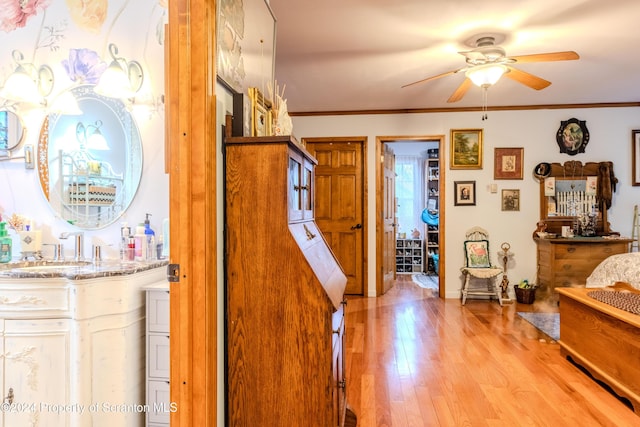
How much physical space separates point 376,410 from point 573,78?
3892mm

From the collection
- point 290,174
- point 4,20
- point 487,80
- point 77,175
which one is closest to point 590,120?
point 487,80

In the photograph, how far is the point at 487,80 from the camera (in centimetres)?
318

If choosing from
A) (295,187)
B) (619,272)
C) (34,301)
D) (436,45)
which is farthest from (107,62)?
(619,272)

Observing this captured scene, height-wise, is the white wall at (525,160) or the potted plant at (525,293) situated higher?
the white wall at (525,160)

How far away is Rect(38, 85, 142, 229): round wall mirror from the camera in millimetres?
2311

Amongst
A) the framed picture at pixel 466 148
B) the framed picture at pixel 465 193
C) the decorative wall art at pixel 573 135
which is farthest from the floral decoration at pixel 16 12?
the decorative wall art at pixel 573 135

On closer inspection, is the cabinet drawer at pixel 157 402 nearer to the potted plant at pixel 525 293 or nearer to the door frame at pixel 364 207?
the door frame at pixel 364 207

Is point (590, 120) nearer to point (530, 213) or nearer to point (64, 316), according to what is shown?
point (530, 213)

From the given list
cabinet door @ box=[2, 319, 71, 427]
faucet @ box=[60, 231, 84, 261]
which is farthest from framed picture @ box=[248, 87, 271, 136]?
faucet @ box=[60, 231, 84, 261]

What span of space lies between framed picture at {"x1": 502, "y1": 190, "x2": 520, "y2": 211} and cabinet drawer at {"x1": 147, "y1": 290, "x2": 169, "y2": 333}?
4.61 meters

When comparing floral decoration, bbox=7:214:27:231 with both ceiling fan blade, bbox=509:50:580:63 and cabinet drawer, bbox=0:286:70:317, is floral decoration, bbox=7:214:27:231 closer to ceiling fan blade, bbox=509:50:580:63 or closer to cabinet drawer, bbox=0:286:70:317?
cabinet drawer, bbox=0:286:70:317

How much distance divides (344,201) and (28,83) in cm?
376

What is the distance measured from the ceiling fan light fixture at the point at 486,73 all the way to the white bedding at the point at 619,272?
1.86 metres

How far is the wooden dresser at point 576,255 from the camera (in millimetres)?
4594
